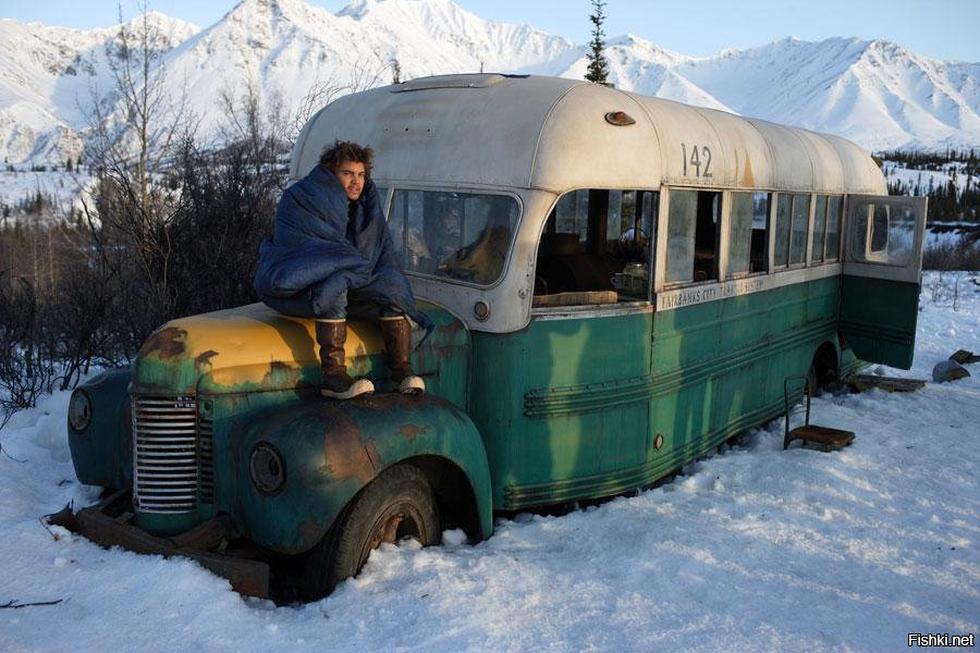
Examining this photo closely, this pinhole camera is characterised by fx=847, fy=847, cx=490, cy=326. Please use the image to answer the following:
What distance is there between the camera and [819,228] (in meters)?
7.77

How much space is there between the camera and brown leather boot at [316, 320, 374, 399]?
3953 mm

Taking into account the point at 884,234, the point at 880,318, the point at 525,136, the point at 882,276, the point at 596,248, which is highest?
the point at 525,136

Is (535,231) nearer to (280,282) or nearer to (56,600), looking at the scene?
(280,282)

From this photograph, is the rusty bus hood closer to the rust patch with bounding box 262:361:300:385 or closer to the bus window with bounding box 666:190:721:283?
the rust patch with bounding box 262:361:300:385

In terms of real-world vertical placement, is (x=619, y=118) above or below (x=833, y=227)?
above

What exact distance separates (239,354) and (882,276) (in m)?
6.55

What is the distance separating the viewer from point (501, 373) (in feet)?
15.5

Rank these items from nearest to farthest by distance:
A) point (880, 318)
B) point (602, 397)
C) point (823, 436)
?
point (602, 397), point (823, 436), point (880, 318)

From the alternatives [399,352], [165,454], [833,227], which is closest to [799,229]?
[833,227]

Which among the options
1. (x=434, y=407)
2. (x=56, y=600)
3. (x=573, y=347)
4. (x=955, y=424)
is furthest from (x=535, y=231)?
(x=955, y=424)

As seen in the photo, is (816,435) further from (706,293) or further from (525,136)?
(525,136)

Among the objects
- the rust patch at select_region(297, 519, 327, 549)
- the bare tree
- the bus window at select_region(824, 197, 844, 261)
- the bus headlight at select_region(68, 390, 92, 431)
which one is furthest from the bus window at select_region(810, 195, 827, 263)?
the bare tree

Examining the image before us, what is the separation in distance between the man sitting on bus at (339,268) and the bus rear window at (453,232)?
484 millimetres

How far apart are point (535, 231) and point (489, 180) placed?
41 centimetres
